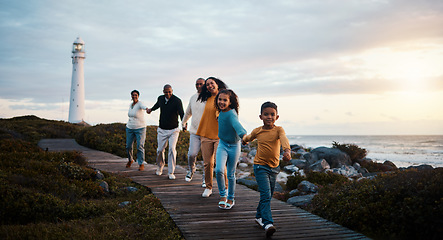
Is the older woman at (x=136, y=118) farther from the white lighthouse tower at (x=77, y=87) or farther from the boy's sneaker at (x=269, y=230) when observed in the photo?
the white lighthouse tower at (x=77, y=87)

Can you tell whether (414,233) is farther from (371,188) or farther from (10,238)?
(10,238)

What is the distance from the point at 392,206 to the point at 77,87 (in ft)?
145

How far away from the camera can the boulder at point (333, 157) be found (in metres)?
16.7

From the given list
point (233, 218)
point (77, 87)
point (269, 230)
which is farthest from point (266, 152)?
point (77, 87)

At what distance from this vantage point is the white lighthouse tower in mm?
43531

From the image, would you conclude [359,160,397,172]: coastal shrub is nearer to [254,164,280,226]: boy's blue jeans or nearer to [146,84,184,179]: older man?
[146,84,184,179]: older man

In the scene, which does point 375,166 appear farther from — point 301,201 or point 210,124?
point 210,124

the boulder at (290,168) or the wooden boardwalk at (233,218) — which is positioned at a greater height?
the wooden boardwalk at (233,218)

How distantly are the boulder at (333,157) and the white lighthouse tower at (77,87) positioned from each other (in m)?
34.9

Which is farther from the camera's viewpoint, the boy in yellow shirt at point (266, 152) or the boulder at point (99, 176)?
the boulder at point (99, 176)

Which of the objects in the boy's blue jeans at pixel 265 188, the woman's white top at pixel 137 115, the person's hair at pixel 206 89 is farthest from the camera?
the woman's white top at pixel 137 115

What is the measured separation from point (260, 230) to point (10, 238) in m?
3.76

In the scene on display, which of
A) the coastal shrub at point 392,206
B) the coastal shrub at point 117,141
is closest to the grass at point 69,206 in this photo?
the coastal shrub at point 392,206

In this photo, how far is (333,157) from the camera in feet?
55.4
